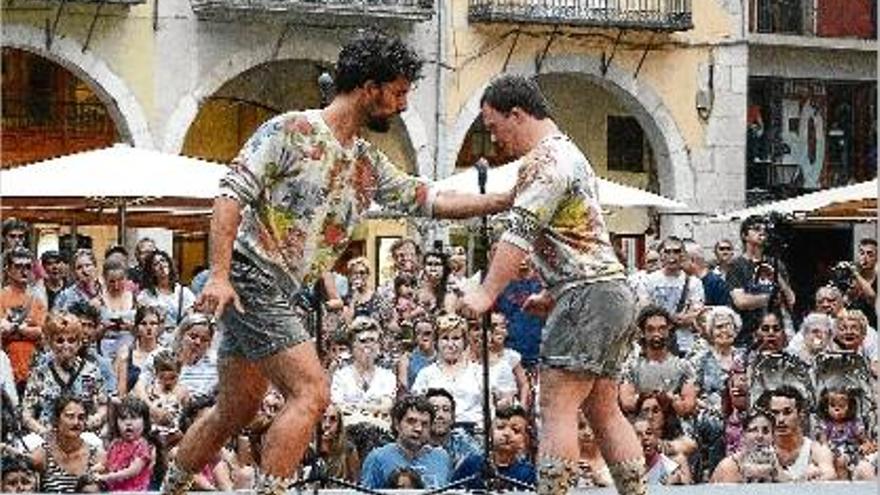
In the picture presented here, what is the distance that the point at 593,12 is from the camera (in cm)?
3234

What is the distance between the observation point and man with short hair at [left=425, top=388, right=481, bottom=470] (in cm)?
1352

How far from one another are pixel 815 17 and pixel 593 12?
3.59 metres

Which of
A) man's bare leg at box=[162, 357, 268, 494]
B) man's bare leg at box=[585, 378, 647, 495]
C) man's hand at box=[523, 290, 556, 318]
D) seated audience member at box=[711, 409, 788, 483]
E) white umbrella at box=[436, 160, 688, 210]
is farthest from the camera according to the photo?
white umbrella at box=[436, 160, 688, 210]

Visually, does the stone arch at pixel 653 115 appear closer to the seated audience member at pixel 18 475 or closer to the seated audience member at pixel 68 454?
the seated audience member at pixel 68 454

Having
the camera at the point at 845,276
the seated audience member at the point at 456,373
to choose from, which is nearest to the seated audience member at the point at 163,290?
the seated audience member at the point at 456,373

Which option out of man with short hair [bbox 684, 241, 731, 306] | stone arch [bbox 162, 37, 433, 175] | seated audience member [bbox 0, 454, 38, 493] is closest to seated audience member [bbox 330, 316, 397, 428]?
seated audience member [bbox 0, 454, 38, 493]

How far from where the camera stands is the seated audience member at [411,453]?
1294 cm

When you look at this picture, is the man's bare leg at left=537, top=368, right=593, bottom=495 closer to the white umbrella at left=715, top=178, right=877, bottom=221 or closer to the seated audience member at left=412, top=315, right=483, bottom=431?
the seated audience member at left=412, top=315, right=483, bottom=431

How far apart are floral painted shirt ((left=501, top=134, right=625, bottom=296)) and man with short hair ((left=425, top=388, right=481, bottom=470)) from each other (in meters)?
3.67

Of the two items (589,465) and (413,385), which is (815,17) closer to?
(413,385)

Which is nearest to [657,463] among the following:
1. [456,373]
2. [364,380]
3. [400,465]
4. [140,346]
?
[400,465]

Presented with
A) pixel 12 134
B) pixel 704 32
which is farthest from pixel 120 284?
pixel 704 32

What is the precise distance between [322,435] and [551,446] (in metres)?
3.90

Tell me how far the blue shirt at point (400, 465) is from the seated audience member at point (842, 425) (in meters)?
2.55
